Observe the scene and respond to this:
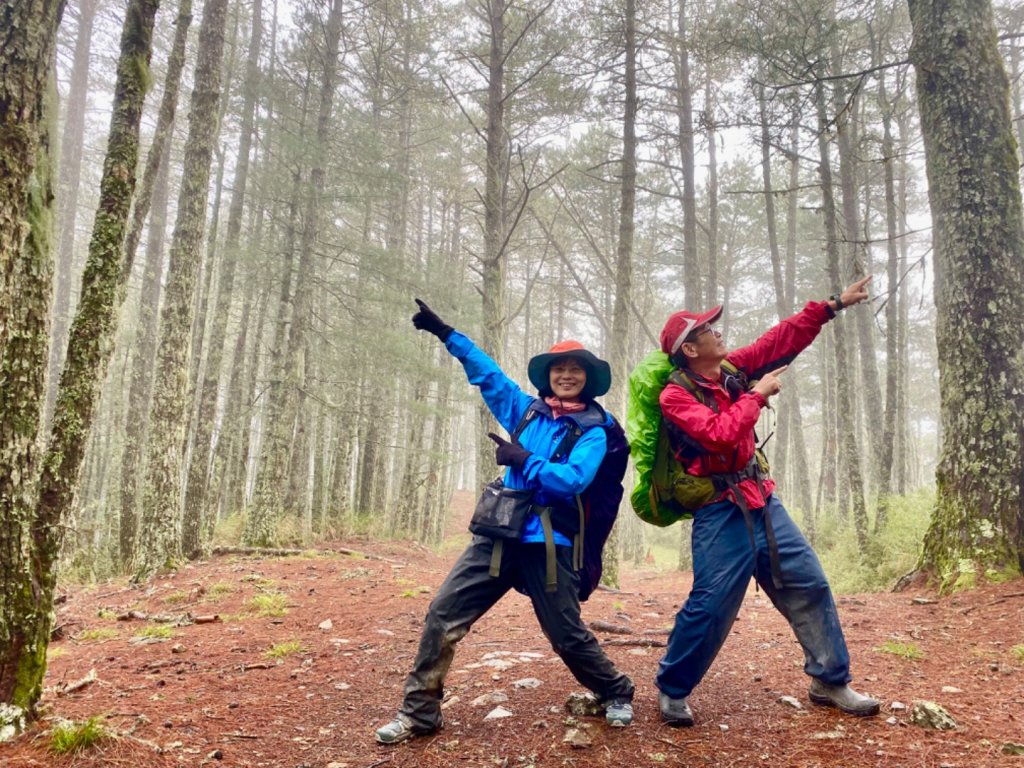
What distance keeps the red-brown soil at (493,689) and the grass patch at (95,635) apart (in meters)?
0.09

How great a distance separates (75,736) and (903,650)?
16.8ft

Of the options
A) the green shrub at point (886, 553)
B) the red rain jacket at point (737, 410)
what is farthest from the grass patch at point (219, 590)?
the green shrub at point (886, 553)

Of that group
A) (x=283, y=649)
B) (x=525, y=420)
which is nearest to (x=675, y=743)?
(x=525, y=420)

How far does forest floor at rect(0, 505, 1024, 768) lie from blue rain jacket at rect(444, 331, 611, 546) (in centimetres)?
117

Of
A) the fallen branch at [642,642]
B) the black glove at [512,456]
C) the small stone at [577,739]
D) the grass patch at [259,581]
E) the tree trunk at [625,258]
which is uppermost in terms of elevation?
A: the tree trunk at [625,258]

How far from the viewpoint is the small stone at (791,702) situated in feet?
11.3

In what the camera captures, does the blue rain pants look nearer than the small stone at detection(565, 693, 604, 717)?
Yes

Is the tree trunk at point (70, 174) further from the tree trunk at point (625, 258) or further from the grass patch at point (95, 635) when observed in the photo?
the tree trunk at point (625, 258)

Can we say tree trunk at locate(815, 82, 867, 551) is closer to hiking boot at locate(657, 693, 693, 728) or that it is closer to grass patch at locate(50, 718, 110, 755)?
hiking boot at locate(657, 693, 693, 728)

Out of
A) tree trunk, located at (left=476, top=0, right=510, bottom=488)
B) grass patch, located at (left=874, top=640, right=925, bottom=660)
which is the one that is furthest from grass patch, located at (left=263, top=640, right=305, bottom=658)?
tree trunk, located at (left=476, top=0, right=510, bottom=488)

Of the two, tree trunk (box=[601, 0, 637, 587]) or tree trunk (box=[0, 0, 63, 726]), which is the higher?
tree trunk (box=[601, 0, 637, 587])

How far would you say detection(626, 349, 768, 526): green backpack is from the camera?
3596mm

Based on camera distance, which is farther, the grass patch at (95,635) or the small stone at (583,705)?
the grass patch at (95,635)

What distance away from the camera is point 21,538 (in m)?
3.04
